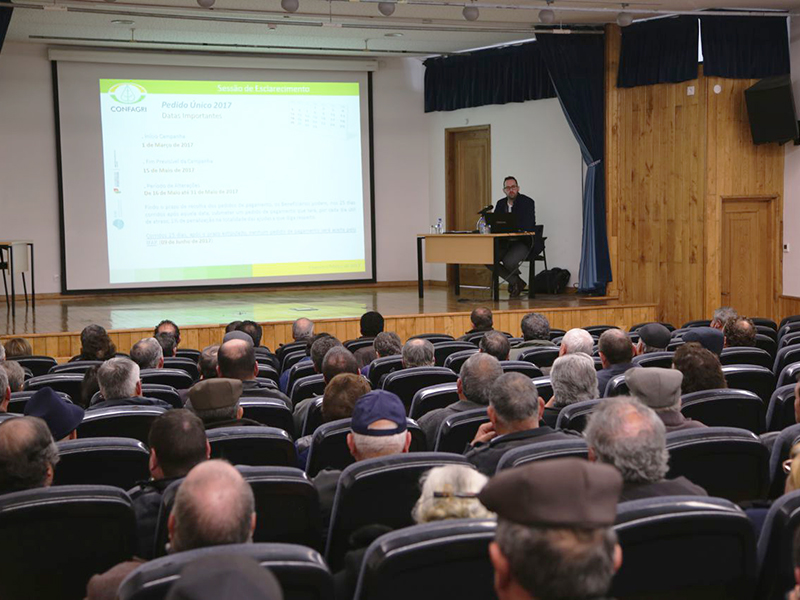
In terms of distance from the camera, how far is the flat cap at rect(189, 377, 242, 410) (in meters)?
3.51

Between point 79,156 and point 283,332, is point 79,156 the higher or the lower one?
the higher one

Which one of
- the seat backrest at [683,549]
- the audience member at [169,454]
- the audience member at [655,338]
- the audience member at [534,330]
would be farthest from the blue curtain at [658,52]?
the seat backrest at [683,549]

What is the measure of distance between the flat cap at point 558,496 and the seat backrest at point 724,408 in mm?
2511

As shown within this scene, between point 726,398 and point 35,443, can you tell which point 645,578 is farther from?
point 726,398

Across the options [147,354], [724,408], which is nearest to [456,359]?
[147,354]

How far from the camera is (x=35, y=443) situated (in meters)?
2.55

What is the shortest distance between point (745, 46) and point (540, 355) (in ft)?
22.3

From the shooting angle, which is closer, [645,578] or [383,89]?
[645,578]

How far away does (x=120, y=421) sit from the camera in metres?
3.74

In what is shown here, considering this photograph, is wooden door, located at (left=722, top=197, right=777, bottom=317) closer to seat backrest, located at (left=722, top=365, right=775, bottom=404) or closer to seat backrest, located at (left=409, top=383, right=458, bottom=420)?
seat backrest, located at (left=722, top=365, right=775, bottom=404)

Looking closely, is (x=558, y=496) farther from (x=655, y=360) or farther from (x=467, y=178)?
(x=467, y=178)

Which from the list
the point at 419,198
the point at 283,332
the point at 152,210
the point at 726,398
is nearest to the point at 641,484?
the point at 726,398

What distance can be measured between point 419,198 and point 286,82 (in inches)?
108

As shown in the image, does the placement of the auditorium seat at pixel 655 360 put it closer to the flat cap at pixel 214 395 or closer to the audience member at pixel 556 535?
the flat cap at pixel 214 395
